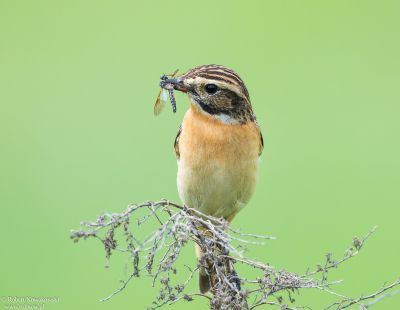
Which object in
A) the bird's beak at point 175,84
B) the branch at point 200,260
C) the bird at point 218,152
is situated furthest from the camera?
the bird at point 218,152

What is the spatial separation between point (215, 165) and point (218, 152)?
10 centimetres

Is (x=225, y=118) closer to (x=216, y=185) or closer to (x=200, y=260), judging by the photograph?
(x=216, y=185)

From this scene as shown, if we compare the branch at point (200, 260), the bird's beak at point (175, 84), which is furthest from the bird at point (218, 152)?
the branch at point (200, 260)

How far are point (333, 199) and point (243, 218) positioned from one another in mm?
1298

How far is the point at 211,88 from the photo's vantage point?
6.57m

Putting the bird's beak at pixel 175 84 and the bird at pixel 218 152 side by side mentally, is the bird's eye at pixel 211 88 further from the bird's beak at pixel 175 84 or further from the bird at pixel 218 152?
the bird's beak at pixel 175 84

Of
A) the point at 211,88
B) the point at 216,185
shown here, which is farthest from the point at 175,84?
the point at 216,185

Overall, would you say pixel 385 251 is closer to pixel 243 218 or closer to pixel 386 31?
pixel 243 218

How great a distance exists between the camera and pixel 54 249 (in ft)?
35.2

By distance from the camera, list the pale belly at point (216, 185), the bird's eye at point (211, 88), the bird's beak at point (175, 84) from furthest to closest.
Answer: the pale belly at point (216, 185)
the bird's eye at point (211, 88)
the bird's beak at point (175, 84)

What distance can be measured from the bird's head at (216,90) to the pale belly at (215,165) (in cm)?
11

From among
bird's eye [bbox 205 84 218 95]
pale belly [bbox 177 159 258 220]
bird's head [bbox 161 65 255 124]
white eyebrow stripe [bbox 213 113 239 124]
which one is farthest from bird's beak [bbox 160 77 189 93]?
pale belly [bbox 177 159 258 220]

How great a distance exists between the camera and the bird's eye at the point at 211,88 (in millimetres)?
6547

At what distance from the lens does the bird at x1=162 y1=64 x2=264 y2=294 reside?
6797mm
